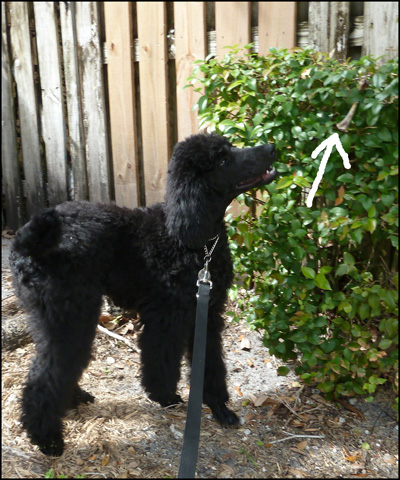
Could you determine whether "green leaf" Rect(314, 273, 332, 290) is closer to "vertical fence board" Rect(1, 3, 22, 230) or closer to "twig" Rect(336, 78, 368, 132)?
"twig" Rect(336, 78, 368, 132)

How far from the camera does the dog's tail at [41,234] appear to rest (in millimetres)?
2357

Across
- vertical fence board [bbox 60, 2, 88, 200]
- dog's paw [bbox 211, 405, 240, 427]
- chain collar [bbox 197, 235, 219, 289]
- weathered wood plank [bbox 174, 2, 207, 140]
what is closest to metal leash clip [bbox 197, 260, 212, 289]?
chain collar [bbox 197, 235, 219, 289]

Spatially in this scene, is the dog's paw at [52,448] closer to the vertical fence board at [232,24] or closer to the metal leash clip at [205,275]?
the metal leash clip at [205,275]

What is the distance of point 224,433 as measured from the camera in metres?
2.81

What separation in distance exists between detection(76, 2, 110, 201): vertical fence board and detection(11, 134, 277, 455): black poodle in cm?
118

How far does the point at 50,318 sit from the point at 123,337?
1261 mm

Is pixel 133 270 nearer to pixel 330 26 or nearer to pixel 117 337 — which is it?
pixel 117 337

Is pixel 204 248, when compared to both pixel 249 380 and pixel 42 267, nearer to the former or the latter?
pixel 42 267

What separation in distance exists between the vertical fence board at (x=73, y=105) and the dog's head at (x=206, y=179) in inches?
52.0

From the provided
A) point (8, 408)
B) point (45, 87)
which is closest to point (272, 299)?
point (8, 408)

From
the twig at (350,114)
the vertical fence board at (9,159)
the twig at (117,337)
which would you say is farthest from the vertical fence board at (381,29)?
the vertical fence board at (9,159)

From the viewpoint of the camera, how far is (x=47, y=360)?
96.7 inches

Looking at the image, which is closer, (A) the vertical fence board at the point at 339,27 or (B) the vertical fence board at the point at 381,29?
(B) the vertical fence board at the point at 381,29

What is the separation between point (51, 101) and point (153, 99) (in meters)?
1.03
